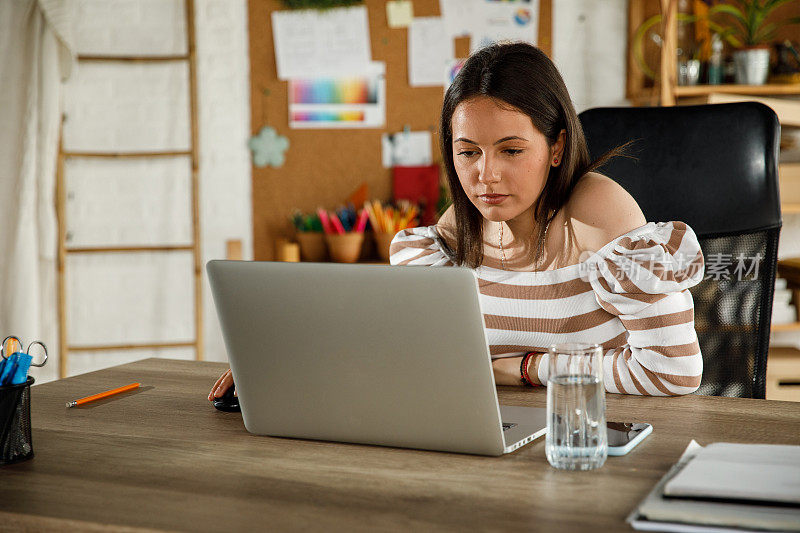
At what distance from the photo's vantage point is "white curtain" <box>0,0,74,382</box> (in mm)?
3061

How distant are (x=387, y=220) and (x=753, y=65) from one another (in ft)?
4.32

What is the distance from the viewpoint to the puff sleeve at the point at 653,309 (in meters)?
1.21

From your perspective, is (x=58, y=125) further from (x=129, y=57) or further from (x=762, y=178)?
(x=762, y=178)

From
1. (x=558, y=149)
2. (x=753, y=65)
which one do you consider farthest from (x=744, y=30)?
(x=558, y=149)

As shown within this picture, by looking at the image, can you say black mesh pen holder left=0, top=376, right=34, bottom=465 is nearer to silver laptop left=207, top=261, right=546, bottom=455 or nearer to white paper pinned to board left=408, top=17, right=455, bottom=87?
silver laptop left=207, top=261, right=546, bottom=455

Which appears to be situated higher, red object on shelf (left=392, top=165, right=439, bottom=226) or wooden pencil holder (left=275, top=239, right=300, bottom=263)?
red object on shelf (left=392, top=165, right=439, bottom=226)

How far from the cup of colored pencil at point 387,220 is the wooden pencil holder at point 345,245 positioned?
73 millimetres

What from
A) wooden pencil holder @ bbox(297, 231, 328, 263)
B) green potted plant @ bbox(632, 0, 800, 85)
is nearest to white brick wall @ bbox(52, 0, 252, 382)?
wooden pencil holder @ bbox(297, 231, 328, 263)

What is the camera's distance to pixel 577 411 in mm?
883

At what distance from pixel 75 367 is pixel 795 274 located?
2.62 meters

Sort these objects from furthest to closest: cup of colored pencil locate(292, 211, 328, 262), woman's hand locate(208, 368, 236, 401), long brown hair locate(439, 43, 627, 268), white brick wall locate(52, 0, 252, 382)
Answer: white brick wall locate(52, 0, 252, 382) < cup of colored pencil locate(292, 211, 328, 262) < long brown hair locate(439, 43, 627, 268) < woman's hand locate(208, 368, 236, 401)

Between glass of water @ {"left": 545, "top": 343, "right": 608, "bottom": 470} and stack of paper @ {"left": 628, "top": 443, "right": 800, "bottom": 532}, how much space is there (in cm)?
9

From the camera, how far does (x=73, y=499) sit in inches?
32.4

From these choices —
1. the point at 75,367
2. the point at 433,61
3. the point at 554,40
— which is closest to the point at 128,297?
the point at 75,367
